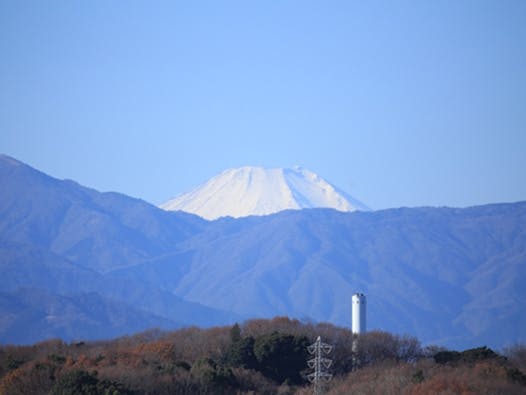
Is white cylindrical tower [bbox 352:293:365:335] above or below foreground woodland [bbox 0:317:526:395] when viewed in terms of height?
above

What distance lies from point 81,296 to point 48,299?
8532 millimetres

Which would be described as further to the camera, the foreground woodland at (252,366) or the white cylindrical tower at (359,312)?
the white cylindrical tower at (359,312)

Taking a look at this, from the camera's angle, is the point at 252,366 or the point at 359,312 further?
the point at 359,312

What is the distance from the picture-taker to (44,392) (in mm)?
49938

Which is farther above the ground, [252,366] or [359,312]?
[359,312]

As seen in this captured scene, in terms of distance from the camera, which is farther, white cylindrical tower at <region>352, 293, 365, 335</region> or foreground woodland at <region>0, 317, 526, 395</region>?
white cylindrical tower at <region>352, 293, 365, 335</region>

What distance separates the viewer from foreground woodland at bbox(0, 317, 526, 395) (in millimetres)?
48844

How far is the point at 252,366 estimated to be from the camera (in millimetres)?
61562

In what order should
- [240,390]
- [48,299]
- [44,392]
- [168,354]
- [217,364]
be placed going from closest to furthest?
[44,392] → [240,390] → [217,364] → [168,354] → [48,299]

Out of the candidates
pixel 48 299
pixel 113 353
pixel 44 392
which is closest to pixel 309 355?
pixel 113 353

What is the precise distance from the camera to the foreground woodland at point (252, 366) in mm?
→ 48844

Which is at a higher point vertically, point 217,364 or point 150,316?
point 150,316

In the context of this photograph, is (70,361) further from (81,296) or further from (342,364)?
(81,296)

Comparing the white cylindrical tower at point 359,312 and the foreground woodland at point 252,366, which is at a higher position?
the white cylindrical tower at point 359,312
